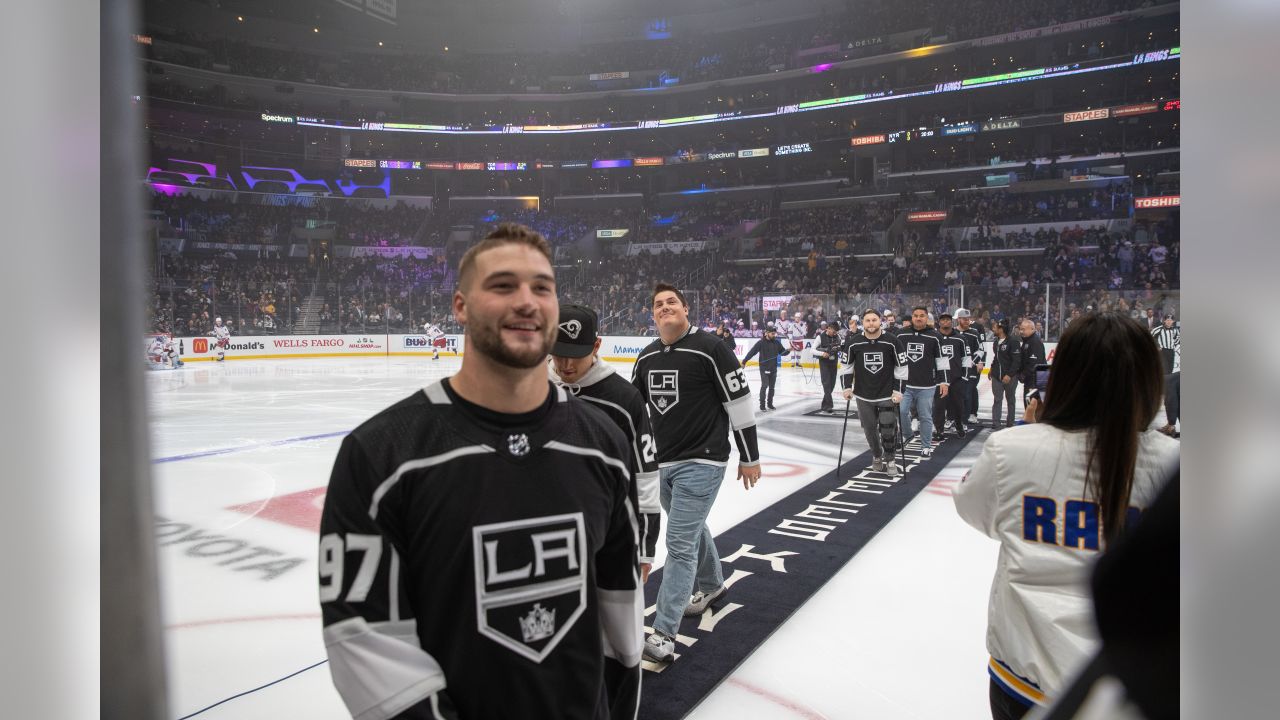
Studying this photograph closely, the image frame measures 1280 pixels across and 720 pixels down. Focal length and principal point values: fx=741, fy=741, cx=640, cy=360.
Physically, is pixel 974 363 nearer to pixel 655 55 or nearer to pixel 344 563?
pixel 344 563

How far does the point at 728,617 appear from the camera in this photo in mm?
3904

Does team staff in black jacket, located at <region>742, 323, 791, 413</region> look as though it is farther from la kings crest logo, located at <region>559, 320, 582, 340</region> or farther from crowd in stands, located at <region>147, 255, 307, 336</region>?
crowd in stands, located at <region>147, 255, 307, 336</region>

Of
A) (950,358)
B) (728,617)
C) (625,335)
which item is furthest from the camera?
(625,335)

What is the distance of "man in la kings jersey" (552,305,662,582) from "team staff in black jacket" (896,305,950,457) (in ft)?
19.2

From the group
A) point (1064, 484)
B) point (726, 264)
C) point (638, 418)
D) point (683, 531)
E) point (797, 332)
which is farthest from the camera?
point (726, 264)

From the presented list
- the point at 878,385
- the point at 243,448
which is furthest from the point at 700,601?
the point at 243,448

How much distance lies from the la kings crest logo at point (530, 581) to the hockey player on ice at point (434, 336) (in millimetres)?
21504

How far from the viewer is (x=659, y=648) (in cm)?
336

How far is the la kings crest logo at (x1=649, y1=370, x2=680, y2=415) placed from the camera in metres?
3.85

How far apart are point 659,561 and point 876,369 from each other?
11.8 feet
